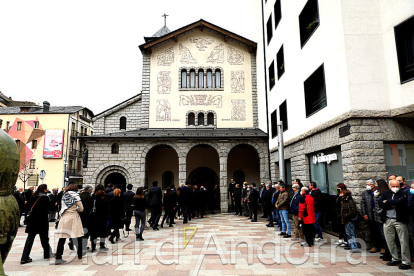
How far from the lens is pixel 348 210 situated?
7.34 metres

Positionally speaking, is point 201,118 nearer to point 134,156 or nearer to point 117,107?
point 134,156

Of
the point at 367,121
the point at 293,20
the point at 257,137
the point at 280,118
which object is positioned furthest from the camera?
the point at 257,137

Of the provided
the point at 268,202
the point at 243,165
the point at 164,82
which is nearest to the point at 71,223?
the point at 268,202

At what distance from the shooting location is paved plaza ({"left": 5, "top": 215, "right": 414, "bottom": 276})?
5672mm

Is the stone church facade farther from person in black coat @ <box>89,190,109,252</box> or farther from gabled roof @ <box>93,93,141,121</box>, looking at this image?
person in black coat @ <box>89,190,109,252</box>

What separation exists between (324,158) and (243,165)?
41.3 feet

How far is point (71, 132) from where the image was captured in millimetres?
39375

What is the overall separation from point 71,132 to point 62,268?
3715cm

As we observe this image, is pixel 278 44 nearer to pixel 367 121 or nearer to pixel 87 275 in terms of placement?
pixel 367 121

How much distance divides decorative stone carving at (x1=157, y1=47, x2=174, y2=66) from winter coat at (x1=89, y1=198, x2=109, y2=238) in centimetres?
1553

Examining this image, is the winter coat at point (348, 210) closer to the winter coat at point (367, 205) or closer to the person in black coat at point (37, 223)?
the winter coat at point (367, 205)

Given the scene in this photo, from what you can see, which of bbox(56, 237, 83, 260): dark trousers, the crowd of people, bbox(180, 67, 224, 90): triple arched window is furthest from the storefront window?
bbox(180, 67, 224, 90): triple arched window

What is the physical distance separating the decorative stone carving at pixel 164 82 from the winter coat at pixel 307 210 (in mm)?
15280

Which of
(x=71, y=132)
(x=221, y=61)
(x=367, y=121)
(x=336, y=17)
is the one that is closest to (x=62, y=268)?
(x=367, y=121)
